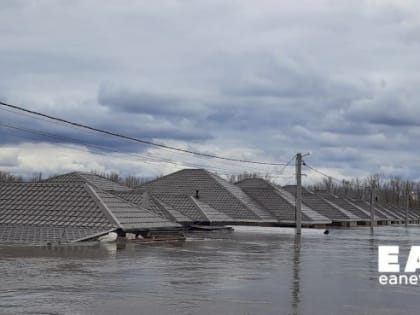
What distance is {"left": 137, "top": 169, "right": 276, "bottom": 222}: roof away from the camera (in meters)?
65.3

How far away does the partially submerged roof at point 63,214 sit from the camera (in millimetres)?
33469

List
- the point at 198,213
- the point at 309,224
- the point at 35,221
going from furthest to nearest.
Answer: the point at 309,224, the point at 198,213, the point at 35,221

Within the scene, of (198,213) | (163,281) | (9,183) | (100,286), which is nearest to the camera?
(100,286)

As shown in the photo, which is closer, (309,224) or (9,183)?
(9,183)

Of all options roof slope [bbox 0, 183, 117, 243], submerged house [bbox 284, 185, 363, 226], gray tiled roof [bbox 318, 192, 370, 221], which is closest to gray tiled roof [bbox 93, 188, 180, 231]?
roof slope [bbox 0, 183, 117, 243]

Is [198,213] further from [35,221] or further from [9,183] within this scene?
[35,221]

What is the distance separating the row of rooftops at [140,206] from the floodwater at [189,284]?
7620 millimetres

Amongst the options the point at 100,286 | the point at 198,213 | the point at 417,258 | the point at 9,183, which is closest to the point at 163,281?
the point at 100,286

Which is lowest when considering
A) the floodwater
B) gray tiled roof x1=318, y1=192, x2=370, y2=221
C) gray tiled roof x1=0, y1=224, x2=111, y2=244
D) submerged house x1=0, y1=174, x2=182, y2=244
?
the floodwater

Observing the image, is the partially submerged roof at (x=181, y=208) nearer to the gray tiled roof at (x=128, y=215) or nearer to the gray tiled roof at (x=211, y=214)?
the gray tiled roof at (x=211, y=214)

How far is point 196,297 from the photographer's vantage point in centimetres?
1465

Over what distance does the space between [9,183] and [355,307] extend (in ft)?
111

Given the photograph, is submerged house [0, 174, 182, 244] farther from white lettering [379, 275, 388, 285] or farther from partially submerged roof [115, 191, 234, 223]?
white lettering [379, 275, 388, 285]

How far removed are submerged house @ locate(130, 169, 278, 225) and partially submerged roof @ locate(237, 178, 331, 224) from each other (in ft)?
3.15
